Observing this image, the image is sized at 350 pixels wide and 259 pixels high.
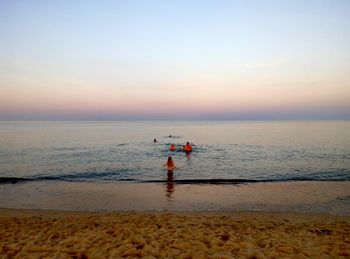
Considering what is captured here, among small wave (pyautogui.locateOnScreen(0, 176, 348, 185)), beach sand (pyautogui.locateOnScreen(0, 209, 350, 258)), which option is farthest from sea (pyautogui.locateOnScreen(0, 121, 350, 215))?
beach sand (pyautogui.locateOnScreen(0, 209, 350, 258))

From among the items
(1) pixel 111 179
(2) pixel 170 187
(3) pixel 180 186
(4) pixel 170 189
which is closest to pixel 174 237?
(4) pixel 170 189

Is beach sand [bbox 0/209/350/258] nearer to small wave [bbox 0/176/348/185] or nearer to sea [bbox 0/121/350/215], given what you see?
sea [bbox 0/121/350/215]

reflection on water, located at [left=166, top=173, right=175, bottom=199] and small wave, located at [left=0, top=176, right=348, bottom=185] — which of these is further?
small wave, located at [left=0, top=176, right=348, bottom=185]

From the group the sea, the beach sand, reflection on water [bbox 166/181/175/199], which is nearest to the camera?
the beach sand

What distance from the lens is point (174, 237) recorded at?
724cm

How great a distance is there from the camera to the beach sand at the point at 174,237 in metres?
6.04

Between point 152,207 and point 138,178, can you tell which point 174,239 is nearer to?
point 152,207

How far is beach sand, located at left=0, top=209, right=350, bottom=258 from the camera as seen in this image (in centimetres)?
604

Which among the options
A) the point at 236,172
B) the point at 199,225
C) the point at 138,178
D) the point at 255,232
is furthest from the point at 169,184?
the point at 255,232

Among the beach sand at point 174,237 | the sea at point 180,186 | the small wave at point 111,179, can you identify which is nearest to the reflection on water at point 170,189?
the sea at point 180,186

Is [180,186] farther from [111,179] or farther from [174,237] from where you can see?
[174,237]

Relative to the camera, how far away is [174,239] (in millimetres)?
7016

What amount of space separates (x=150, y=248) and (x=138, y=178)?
14571 millimetres

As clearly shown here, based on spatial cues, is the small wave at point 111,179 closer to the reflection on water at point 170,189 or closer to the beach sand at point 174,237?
the reflection on water at point 170,189
